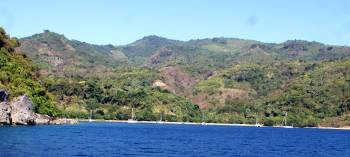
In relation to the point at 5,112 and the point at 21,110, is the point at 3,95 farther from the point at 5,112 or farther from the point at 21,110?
the point at 21,110

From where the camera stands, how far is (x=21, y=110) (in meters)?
168

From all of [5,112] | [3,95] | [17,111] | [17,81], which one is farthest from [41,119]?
[3,95]

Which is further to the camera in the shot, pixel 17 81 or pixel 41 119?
pixel 41 119

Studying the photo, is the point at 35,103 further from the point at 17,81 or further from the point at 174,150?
the point at 174,150

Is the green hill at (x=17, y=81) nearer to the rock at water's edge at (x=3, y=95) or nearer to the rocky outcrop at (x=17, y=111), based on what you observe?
the rocky outcrop at (x=17, y=111)

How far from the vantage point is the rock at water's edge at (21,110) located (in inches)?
6476

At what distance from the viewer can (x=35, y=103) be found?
614 feet

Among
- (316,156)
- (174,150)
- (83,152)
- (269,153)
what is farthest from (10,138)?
(316,156)

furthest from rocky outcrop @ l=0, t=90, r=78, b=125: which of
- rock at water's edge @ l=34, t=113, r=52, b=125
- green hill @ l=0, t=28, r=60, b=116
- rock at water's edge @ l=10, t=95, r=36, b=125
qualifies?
rock at water's edge @ l=34, t=113, r=52, b=125

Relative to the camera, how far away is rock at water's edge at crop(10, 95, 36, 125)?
164m

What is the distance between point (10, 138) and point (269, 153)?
4693 centimetres

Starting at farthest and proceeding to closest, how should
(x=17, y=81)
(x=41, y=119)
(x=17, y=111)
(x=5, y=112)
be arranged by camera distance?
1. (x=41, y=119)
2. (x=17, y=81)
3. (x=17, y=111)
4. (x=5, y=112)

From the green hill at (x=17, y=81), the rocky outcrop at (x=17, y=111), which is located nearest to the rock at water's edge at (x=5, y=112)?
the rocky outcrop at (x=17, y=111)

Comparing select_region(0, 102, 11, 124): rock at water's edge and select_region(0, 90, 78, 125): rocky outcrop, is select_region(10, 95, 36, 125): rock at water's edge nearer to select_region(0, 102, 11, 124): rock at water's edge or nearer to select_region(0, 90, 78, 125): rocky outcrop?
select_region(0, 90, 78, 125): rocky outcrop
